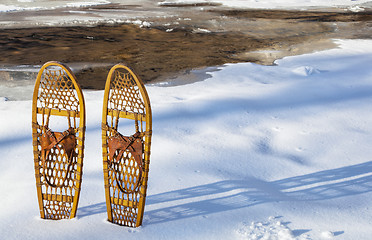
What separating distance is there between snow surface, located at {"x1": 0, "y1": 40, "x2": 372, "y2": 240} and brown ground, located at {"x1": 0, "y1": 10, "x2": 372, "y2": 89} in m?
1.31

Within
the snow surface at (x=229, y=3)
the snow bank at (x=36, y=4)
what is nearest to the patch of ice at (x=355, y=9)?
the snow surface at (x=229, y=3)

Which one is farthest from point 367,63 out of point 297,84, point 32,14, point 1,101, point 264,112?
point 32,14

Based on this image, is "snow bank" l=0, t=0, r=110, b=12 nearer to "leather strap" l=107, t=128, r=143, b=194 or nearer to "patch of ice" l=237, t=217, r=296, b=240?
"leather strap" l=107, t=128, r=143, b=194

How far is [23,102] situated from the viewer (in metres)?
4.15

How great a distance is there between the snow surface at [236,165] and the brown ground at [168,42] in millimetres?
1312

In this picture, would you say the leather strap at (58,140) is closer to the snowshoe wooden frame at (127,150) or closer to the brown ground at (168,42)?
the snowshoe wooden frame at (127,150)

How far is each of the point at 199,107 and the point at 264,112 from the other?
1.92 feet

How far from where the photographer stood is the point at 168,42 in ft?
26.0

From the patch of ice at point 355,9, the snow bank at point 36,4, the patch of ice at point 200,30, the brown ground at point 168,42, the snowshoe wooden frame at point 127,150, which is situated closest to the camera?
the snowshoe wooden frame at point 127,150

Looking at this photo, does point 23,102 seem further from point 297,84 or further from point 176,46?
point 176,46

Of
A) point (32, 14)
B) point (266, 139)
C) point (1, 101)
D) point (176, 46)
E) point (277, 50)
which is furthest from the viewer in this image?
point (32, 14)

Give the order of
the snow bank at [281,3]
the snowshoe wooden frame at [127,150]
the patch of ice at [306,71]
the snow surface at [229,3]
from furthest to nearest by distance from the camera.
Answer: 1. the snow bank at [281,3]
2. the snow surface at [229,3]
3. the patch of ice at [306,71]
4. the snowshoe wooden frame at [127,150]

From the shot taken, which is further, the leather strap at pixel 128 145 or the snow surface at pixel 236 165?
the snow surface at pixel 236 165

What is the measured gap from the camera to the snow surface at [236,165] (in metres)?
2.18
